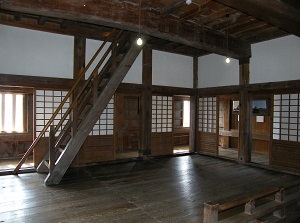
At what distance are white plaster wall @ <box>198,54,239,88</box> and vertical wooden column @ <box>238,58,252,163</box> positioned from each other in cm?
28

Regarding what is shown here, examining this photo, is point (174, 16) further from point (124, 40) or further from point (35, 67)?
point (35, 67)

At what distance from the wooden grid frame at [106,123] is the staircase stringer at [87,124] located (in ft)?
5.24

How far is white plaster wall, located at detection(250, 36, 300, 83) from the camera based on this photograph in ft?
18.0

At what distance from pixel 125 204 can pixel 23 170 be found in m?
2.90

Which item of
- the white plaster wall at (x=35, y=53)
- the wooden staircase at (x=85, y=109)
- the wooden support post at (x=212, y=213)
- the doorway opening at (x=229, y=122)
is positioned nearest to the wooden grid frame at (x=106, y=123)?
the wooden staircase at (x=85, y=109)

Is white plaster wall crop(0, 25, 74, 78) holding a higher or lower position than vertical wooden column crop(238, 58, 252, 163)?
higher

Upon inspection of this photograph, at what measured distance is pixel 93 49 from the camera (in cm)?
598

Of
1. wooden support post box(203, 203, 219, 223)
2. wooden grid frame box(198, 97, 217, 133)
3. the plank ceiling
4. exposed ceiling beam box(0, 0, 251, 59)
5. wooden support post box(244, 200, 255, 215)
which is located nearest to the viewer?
wooden support post box(203, 203, 219, 223)

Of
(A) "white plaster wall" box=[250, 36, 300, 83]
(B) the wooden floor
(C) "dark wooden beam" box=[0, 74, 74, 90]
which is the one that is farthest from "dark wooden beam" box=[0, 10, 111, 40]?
(A) "white plaster wall" box=[250, 36, 300, 83]

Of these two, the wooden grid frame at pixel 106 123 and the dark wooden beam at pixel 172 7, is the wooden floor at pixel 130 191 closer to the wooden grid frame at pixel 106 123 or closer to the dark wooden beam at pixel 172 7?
the wooden grid frame at pixel 106 123

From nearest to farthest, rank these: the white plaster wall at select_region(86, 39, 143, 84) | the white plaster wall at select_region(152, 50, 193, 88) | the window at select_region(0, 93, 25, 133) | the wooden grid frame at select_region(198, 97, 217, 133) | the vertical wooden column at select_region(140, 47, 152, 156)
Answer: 1. the white plaster wall at select_region(86, 39, 143, 84)
2. the vertical wooden column at select_region(140, 47, 152, 156)
3. the white plaster wall at select_region(152, 50, 193, 88)
4. the wooden grid frame at select_region(198, 97, 217, 133)
5. the window at select_region(0, 93, 25, 133)

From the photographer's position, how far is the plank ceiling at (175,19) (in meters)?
2.89

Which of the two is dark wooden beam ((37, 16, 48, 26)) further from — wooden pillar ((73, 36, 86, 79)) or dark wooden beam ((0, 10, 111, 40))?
wooden pillar ((73, 36, 86, 79))

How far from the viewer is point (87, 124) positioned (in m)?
4.54
